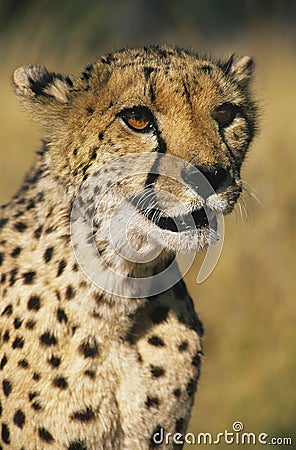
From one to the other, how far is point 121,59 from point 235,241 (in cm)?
229

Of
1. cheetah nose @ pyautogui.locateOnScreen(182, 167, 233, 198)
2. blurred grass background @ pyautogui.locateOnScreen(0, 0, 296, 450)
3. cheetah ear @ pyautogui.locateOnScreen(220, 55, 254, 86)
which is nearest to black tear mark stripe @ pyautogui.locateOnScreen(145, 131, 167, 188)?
cheetah nose @ pyautogui.locateOnScreen(182, 167, 233, 198)

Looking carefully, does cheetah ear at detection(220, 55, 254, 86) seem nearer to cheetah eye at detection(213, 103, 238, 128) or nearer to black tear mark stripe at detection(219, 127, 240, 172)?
cheetah eye at detection(213, 103, 238, 128)

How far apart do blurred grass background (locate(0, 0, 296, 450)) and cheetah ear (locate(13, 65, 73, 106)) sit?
41.0 inches

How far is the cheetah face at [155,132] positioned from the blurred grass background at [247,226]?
1078 millimetres

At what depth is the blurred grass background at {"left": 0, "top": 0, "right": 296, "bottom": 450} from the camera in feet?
14.2

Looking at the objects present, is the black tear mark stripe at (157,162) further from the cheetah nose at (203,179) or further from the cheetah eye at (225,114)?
the cheetah eye at (225,114)

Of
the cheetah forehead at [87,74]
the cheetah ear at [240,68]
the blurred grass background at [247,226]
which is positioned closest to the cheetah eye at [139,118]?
the cheetah forehead at [87,74]

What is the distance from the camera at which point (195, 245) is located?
2510 mm

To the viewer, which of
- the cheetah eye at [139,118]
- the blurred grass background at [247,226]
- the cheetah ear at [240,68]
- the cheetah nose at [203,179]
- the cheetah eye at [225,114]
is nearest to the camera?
the cheetah nose at [203,179]

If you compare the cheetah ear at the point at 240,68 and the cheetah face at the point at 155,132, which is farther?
the cheetah ear at the point at 240,68

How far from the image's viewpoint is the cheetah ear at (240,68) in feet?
9.70

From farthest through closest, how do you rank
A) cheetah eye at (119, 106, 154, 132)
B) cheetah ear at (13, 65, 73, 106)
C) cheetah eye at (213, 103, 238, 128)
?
cheetah ear at (13, 65, 73, 106) → cheetah eye at (213, 103, 238, 128) → cheetah eye at (119, 106, 154, 132)

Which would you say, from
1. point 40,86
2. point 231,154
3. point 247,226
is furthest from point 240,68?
point 247,226

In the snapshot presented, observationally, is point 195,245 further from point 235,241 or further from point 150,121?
point 235,241
